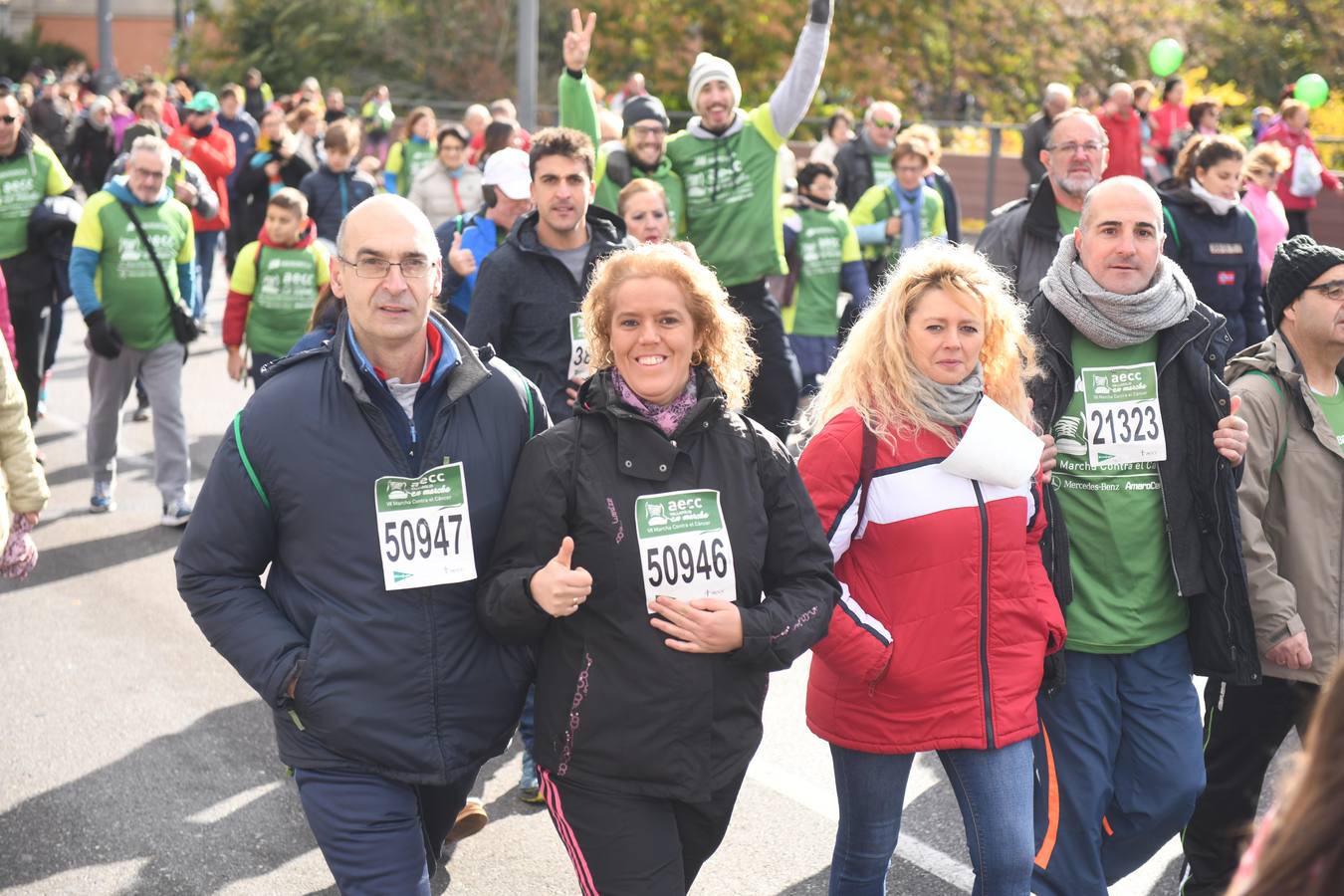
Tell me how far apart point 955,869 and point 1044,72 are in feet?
87.9

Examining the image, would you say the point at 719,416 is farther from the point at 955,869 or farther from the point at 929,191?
the point at 929,191

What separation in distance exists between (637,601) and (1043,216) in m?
3.17

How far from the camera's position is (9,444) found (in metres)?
4.66

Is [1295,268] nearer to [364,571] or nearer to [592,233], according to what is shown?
[592,233]

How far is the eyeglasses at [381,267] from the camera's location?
3.55 m

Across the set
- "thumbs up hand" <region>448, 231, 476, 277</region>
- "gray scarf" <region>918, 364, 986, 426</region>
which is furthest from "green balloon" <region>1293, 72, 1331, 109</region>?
"gray scarf" <region>918, 364, 986, 426</region>

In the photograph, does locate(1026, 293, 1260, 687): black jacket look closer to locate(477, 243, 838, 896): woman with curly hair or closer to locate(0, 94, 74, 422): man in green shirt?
locate(477, 243, 838, 896): woman with curly hair

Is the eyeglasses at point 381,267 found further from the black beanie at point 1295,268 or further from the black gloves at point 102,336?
the black gloves at point 102,336

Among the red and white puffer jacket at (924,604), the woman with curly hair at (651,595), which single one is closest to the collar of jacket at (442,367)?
→ the woman with curly hair at (651,595)

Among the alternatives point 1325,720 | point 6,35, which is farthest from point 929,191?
point 6,35

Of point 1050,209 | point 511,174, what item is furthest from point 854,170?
point 1050,209

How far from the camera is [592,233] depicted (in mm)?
5664

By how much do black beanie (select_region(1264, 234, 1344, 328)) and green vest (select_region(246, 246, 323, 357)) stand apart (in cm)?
544

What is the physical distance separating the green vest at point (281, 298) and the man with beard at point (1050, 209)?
4.10 metres
